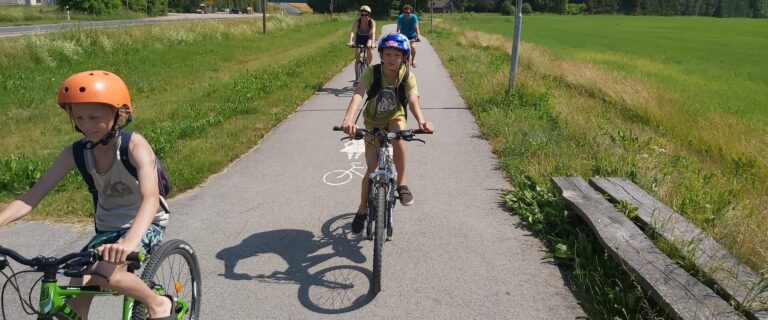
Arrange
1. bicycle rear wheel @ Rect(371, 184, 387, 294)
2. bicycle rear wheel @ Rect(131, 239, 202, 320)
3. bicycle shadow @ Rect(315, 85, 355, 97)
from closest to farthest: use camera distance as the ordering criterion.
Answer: bicycle rear wheel @ Rect(131, 239, 202, 320)
bicycle rear wheel @ Rect(371, 184, 387, 294)
bicycle shadow @ Rect(315, 85, 355, 97)

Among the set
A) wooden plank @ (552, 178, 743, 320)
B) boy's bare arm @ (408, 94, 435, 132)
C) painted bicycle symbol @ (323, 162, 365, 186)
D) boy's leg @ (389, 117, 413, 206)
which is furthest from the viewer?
painted bicycle symbol @ (323, 162, 365, 186)

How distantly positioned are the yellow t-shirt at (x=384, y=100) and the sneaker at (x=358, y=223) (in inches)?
30.3

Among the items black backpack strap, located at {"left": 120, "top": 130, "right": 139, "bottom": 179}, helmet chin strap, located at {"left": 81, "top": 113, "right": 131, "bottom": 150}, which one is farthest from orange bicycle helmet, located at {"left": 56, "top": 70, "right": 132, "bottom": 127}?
black backpack strap, located at {"left": 120, "top": 130, "right": 139, "bottom": 179}

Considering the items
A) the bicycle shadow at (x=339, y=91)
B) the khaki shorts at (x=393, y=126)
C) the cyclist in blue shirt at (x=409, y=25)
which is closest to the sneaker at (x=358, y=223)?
the khaki shorts at (x=393, y=126)

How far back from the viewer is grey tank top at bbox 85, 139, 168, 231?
2574 millimetres

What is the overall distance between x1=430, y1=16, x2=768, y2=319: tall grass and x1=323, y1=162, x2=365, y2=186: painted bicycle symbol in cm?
176

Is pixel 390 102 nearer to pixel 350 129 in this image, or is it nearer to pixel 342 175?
pixel 350 129

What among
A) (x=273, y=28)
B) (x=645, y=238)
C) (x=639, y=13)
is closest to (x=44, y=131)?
(x=645, y=238)

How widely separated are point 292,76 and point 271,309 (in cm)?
1210

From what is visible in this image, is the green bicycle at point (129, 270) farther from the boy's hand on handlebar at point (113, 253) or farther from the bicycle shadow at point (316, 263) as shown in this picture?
the bicycle shadow at point (316, 263)

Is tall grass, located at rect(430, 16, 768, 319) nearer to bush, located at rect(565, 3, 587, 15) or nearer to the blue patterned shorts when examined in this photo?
the blue patterned shorts

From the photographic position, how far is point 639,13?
431 ft

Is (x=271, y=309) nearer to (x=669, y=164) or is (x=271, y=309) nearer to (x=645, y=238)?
(x=645, y=238)

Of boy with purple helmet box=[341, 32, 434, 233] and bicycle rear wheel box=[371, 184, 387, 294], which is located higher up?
boy with purple helmet box=[341, 32, 434, 233]
